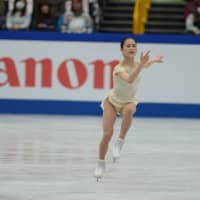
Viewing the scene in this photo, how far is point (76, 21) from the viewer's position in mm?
16484

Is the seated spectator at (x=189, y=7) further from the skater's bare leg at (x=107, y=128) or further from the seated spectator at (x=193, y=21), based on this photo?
the skater's bare leg at (x=107, y=128)

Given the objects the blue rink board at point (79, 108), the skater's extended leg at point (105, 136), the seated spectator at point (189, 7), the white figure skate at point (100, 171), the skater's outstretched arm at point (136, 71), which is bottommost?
the blue rink board at point (79, 108)

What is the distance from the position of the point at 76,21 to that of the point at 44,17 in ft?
2.29

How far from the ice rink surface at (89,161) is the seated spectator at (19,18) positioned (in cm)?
219

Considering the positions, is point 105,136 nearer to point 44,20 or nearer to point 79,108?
point 79,108


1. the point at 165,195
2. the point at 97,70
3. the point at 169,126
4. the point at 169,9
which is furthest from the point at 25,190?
the point at 169,9

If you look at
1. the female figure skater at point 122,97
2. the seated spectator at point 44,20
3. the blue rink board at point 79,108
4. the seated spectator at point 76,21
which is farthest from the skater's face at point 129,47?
the seated spectator at point 44,20

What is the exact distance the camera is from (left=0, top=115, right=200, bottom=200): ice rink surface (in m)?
7.81

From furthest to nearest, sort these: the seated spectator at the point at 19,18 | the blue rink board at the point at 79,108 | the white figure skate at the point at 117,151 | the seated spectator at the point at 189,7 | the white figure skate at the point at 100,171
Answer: the seated spectator at the point at 189,7 → the seated spectator at the point at 19,18 → the blue rink board at the point at 79,108 → the white figure skate at the point at 117,151 → the white figure skate at the point at 100,171

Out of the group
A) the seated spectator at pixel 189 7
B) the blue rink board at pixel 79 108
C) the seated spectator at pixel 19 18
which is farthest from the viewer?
the seated spectator at pixel 189 7

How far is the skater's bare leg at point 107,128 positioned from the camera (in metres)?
8.74

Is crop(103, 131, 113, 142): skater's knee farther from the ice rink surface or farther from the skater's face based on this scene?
the skater's face

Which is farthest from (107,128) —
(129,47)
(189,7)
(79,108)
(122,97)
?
(189,7)

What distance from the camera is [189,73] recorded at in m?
15.7
